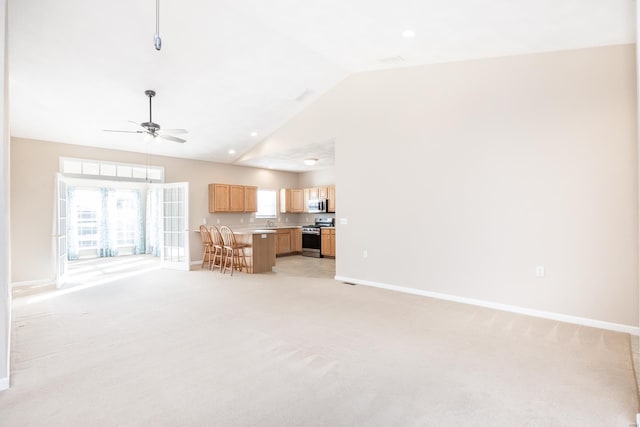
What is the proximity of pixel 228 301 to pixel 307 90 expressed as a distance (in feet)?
12.6

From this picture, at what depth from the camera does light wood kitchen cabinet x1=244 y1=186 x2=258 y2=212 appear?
8953 millimetres

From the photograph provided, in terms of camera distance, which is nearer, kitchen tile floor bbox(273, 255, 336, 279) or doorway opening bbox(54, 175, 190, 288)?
kitchen tile floor bbox(273, 255, 336, 279)

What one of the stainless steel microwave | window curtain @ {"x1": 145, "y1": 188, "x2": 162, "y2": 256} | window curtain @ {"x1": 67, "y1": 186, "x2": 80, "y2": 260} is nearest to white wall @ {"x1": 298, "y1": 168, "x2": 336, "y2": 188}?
the stainless steel microwave

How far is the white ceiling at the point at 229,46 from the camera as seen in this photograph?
337 centimetres

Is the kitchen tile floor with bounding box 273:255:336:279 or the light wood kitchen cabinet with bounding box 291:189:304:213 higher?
the light wood kitchen cabinet with bounding box 291:189:304:213

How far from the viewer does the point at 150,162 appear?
7.55 m

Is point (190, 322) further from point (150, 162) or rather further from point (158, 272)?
point (150, 162)

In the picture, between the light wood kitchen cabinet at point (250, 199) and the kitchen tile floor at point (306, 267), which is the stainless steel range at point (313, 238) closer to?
the kitchen tile floor at point (306, 267)

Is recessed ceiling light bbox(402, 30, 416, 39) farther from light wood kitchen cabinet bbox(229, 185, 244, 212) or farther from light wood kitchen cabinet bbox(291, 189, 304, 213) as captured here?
light wood kitchen cabinet bbox(291, 189, 304, 213)

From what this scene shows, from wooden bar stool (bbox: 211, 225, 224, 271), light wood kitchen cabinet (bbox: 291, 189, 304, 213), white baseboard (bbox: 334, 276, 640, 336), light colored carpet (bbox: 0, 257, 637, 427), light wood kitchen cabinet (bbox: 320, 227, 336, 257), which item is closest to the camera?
light colored carpet (bbox: 0, 257, 637, 427)

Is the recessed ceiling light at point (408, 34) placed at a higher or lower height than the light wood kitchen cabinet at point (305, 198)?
higher

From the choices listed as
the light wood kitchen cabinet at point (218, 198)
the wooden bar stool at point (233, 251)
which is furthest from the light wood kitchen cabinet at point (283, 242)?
the wooden bar stool at point (233, 251)

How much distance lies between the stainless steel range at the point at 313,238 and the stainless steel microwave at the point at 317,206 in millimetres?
309

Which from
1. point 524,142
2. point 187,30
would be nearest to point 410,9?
point 524,142
